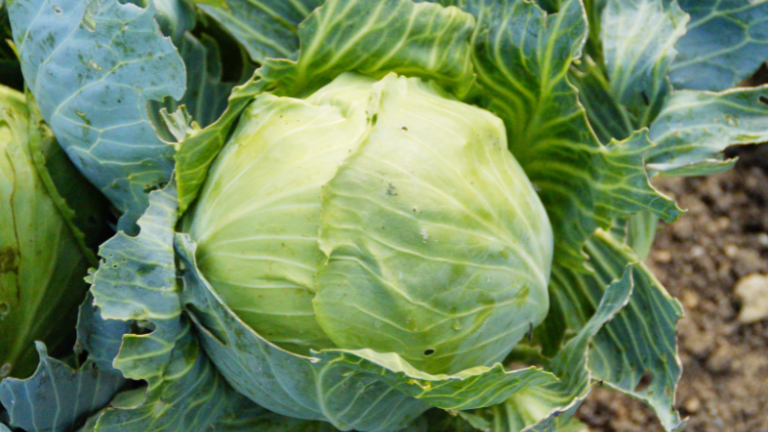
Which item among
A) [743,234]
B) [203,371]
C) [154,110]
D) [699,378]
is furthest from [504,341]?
[743,234]

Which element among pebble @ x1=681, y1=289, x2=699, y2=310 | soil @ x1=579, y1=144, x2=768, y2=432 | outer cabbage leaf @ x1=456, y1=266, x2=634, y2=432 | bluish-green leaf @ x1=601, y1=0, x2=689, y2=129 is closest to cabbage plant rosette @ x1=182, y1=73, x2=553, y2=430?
outer cabbage leaf @ x1=456, y1=266, x2=634, y2=432

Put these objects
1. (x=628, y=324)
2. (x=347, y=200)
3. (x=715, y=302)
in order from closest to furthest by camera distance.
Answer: (x=347, y=200)
(x=628, y=324)
(x=715, y=302)

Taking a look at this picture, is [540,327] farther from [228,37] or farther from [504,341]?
[228,37]

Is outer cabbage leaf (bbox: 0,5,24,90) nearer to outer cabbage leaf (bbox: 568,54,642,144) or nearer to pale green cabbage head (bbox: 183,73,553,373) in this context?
pale green cabbage head (bbox: 183,73,553,373)

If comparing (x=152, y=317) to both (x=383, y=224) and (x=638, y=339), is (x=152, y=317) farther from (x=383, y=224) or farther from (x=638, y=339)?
(x=638, y=339)

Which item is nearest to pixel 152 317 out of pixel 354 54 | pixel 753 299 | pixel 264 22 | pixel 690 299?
pixel 354 54
